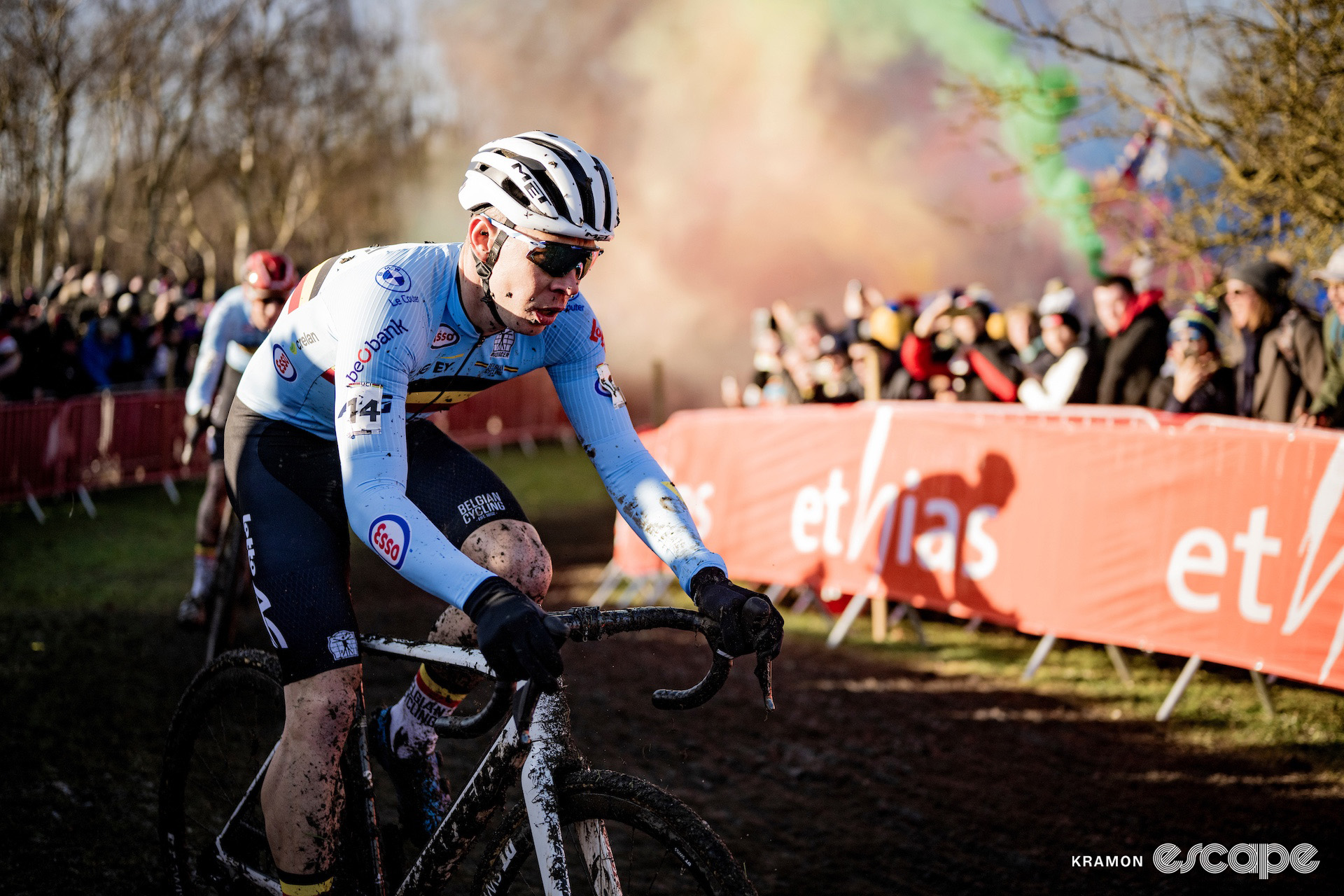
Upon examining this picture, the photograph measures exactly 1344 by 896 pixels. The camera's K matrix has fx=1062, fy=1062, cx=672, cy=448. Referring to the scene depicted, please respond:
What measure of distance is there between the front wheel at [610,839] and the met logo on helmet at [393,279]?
4.24 feet

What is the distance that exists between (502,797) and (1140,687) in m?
5.16

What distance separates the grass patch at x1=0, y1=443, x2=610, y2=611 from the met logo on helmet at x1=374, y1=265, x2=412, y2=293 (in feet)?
19.3

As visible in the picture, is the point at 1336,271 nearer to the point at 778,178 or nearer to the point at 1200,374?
the point at 1200,374

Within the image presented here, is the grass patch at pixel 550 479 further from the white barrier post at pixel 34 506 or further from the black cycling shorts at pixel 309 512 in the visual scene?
the black cycling shorts at pixel 309 512

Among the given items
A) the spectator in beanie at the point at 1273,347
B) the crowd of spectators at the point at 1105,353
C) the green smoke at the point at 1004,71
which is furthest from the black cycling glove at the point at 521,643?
the green smoke at the point at 1004,71

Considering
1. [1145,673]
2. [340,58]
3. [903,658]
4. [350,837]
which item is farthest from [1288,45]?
[340,58]

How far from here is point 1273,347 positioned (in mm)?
6789

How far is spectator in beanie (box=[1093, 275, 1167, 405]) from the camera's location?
740 cm

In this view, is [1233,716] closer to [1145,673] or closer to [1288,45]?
[1145,673]

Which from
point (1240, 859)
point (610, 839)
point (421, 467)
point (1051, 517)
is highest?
point (421, 467)

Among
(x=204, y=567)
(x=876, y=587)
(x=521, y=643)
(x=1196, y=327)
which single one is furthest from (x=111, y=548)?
(x=1196, y=327)

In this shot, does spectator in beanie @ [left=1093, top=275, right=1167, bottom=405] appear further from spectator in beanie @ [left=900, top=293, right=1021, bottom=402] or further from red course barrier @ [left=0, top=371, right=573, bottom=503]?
red course barrier @ [left=0, top=371, right=573, bottom=503]

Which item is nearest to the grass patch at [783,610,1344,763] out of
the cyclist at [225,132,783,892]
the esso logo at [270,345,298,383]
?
the cyclist at [225,132,783,892]

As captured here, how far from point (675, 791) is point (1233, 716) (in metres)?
3.35
